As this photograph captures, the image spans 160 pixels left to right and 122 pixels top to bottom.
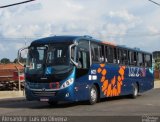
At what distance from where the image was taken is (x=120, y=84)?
25.1 metres

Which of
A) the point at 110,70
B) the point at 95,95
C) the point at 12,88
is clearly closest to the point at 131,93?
the point at 110,70

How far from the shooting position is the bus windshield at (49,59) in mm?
19188

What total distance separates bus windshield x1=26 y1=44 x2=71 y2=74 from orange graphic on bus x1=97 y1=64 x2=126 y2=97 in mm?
2781

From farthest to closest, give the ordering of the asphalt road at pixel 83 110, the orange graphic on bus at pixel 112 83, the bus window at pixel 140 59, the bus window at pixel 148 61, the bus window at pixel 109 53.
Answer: the bus window at pixel 148 61 → the bus window at pixel 140 59 → the bus window at pixel 109 53 → the orange graphic on bus at pixel 112 83 → the asphalt road at pixel 83 110

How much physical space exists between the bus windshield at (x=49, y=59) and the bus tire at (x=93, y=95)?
2249mm

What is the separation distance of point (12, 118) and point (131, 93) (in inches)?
508

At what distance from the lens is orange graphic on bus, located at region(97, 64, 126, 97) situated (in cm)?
2222

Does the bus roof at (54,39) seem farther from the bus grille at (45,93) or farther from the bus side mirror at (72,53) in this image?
the bus grille at (45,93)

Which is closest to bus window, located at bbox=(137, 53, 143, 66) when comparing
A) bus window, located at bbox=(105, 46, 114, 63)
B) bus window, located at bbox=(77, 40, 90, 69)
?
bus window, located at bbox=(105, 46, 114, 63)

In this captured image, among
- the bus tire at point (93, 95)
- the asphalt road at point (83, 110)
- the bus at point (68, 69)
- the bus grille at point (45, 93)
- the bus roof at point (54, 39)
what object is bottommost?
the asphalt road at point (83, 110)

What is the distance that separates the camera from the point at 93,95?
21.1m

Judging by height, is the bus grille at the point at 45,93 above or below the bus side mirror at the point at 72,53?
below

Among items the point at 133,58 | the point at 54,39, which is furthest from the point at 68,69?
the point at 133,58

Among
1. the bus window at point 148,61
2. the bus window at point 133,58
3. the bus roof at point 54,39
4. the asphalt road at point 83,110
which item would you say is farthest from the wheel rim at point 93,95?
the bus window at point 148,61
